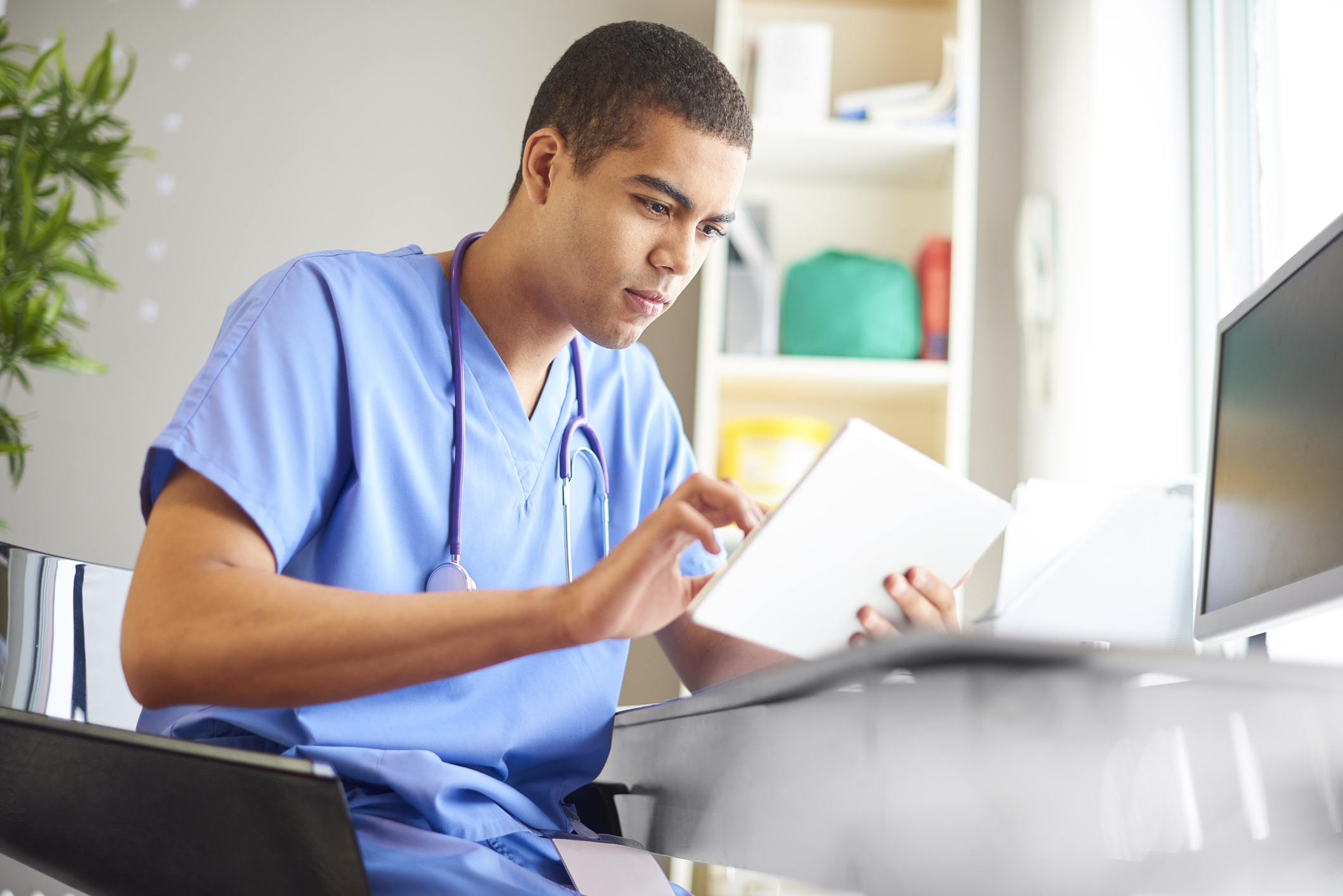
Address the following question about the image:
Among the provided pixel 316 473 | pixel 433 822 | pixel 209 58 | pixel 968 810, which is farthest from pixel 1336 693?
pixel 209 58

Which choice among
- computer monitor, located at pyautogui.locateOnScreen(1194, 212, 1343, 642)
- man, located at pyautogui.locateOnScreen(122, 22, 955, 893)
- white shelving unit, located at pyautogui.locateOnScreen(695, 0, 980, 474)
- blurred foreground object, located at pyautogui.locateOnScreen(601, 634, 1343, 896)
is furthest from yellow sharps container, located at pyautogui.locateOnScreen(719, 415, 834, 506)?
blurred foreground object, located at pyautogui.locateOnScreen(601, 634, 1343, 896)

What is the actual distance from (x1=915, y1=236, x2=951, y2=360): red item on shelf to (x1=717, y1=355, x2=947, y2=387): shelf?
0.04 metres

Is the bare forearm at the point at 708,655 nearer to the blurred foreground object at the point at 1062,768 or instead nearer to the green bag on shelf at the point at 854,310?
the blurred foreground object at the point at 1062,768

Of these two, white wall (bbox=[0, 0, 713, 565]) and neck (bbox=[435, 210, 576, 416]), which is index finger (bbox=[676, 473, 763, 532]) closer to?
neck (bbox=[435, 210, 576, 416])

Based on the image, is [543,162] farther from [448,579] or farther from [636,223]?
Answer: [448,579]

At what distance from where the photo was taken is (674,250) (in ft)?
3.20

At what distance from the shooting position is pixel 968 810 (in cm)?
48

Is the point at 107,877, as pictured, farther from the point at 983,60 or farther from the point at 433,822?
the point at 983,60

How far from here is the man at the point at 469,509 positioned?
677 mm

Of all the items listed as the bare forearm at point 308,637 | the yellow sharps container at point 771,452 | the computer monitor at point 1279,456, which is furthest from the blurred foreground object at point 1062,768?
the yellow sharps container at point 771,452

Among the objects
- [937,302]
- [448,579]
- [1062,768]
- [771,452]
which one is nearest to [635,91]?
[448,579]

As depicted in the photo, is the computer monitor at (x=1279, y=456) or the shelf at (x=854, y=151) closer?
the computer monitor at (x=1279, y=456)

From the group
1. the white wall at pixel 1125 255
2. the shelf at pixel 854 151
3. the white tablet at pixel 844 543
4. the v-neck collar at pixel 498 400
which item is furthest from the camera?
the shelf at pixel 854 151

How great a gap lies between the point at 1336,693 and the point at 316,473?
0.71 meters
